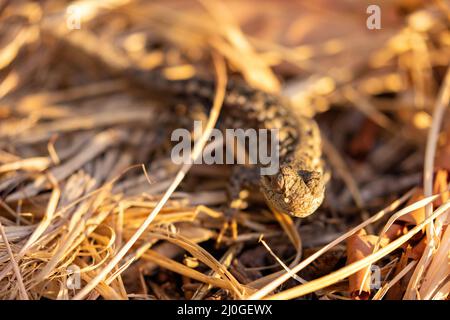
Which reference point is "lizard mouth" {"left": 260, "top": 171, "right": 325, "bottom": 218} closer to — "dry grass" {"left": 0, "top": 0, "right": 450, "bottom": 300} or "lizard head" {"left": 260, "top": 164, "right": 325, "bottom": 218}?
"lizard head" {"left": 260, "top": 164, "right": 325, "bottom": 218}

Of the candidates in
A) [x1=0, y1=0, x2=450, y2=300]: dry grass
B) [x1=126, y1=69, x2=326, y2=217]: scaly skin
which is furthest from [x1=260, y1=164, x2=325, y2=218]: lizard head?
[x1=0, y1=0, x2=450, y2=300]: dry grass

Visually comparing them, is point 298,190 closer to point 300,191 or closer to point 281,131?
point 300,191

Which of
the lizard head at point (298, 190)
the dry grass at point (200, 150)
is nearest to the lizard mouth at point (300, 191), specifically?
the lizard head at point (298, 190)

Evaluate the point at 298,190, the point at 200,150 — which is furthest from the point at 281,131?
the point at 298,190

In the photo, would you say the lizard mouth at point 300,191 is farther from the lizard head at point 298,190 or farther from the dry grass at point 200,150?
the dry grass at point 200,150

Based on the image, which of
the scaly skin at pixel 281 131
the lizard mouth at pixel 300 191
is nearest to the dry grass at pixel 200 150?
the scaly skin at pixel 281 131

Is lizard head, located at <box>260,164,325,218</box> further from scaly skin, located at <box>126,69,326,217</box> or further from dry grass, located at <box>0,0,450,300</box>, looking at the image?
dry grass, located at <box>0,0,450,300</box>
